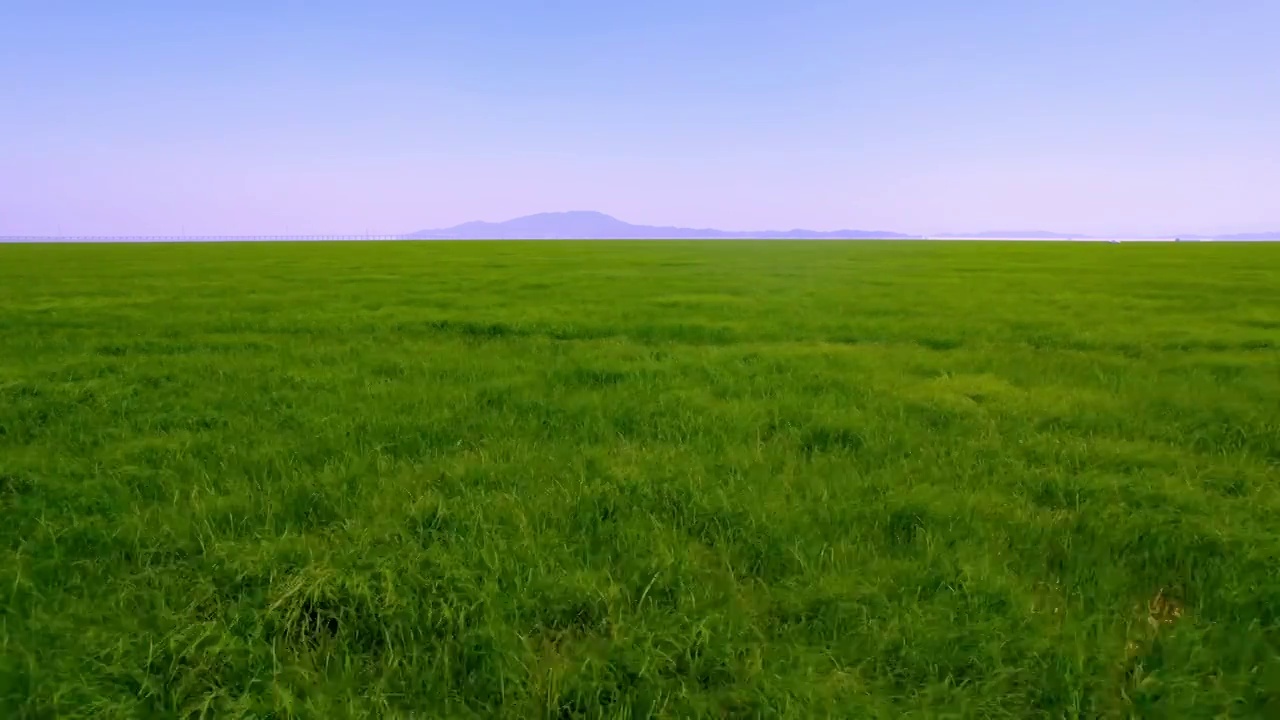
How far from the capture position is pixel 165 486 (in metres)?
4.45

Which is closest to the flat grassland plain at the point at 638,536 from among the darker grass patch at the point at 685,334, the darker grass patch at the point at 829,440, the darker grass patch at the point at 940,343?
the darker grass patch at the point at 829,440

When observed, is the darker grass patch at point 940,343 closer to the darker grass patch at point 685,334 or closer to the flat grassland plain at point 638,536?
the flat grassland plain at point 638,536

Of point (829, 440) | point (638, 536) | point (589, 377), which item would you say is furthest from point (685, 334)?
point (638, 536)

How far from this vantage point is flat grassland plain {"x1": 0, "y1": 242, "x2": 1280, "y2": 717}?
2.65 metres

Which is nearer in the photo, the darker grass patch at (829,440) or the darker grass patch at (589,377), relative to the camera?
the darker grass patch at (829,440)

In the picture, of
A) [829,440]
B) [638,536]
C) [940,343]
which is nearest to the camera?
[638,536]

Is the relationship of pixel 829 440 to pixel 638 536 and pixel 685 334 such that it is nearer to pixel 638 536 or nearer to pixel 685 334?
pixel 638 536

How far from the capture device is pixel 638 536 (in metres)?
3.71

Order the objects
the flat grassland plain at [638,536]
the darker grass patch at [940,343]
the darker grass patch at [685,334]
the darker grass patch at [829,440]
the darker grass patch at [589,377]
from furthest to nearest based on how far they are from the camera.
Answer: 1. the darker grass patch at [685,334]
2. the darker grass patch at [940,343]
3. the darker grass patch at [589,377]
4. the darker grass patch at [829,440]
5. the flat grassland plain at [638,536]

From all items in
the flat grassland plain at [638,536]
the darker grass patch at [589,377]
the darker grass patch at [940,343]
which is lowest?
the flat grassland plain at [638,536]

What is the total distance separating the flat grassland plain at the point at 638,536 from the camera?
2.65 metres

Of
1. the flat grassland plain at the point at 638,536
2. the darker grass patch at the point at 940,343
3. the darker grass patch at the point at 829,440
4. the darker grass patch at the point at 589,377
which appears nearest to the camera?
the flat grassland plain at the point at 638,536

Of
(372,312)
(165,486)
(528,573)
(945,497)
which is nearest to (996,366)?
(945,497)

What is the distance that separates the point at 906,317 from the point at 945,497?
31.7ft
